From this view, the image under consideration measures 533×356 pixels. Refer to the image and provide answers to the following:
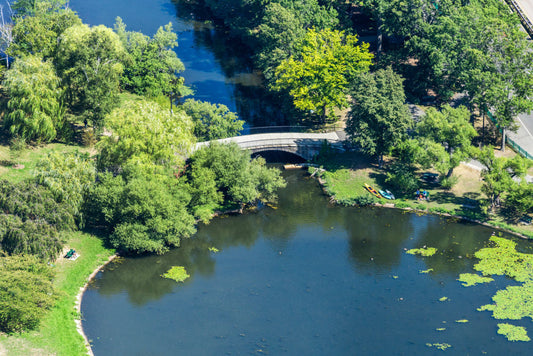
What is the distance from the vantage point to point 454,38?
134625 millimetres

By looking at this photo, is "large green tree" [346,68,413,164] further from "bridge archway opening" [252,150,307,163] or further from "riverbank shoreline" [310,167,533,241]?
"bridge archway opening" [252,150,307,163]

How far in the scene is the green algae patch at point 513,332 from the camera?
91312mm

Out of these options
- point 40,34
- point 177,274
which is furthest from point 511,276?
point 40,34

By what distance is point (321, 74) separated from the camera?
429ft

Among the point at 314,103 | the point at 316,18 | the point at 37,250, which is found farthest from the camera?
the point at 316,18

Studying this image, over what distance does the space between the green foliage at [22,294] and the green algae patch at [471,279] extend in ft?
184

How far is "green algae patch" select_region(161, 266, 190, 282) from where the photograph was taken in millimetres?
102375

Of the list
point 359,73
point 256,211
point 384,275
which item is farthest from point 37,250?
point 359,73

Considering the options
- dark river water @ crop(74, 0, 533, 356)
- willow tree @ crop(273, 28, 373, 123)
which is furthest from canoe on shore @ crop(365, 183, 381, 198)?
willow tree @ crop(273, 28, 373, 123)

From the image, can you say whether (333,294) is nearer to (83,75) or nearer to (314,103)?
(314,103)

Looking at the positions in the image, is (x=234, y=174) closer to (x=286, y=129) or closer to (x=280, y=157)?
(x=280, y=157)

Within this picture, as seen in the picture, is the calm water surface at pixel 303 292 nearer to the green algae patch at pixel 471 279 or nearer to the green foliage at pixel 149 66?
the green algae patch at pixel 471 279

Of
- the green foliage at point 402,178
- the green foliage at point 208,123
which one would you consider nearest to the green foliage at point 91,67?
the green foliage at point 208,123

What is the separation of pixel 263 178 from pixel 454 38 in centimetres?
4802
